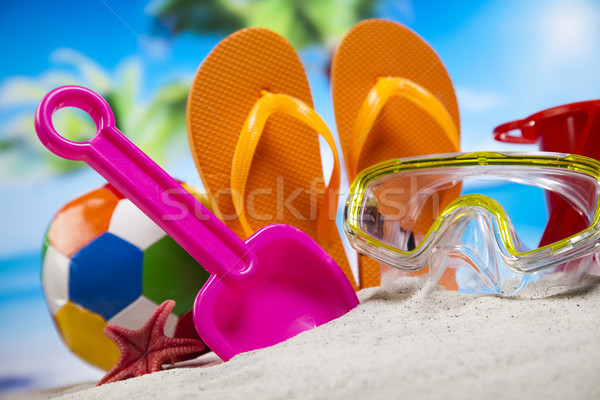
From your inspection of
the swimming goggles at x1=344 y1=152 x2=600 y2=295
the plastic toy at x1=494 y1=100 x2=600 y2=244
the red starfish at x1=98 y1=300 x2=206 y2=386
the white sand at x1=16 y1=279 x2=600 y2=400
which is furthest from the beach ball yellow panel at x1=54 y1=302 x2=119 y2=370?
the plastic toy at x1=494 y1=100 x2=600 y2=244

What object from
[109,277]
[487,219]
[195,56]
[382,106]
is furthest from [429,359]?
[195,56]

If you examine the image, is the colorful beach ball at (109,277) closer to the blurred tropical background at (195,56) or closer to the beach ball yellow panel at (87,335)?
the beach ball yellow panel at (87,335)

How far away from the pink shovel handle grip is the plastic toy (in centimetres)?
67

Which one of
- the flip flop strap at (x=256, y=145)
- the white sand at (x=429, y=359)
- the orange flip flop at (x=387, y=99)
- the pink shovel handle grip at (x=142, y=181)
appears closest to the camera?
the white sand at (x=429, y=359)

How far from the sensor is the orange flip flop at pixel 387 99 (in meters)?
1.45

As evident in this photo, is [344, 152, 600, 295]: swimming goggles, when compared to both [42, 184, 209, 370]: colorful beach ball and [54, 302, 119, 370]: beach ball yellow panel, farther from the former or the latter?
[54, 302, 119, 370]: beach ball yellow panel

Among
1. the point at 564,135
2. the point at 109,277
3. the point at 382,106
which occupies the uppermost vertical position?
the point at 382,106

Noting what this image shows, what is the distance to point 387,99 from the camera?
1494mm

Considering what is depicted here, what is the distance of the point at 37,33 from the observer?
2543 mm

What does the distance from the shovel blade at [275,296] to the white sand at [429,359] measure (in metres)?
0.14

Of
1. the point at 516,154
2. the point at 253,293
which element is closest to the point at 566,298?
the point at 516,154

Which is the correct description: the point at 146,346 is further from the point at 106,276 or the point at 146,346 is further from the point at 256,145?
the point at 256,145

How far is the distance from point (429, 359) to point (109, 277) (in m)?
0.79

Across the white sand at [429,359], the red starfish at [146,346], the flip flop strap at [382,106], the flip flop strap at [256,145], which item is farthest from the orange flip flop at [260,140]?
the white sand at [429,359]
